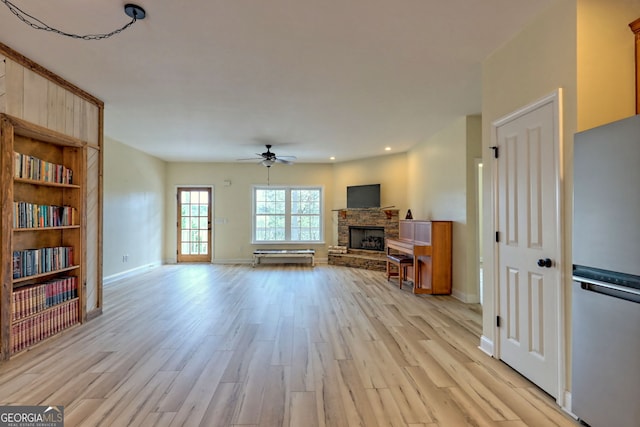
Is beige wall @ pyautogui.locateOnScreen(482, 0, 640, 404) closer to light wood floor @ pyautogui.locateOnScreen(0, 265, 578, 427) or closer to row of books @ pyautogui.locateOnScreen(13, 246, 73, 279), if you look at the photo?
light wood floor @ pyautogui.locateOnScreen(0, 265, 578, 427)

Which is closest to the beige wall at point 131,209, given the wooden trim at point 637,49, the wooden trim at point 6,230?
the wooden trim at point 6,230

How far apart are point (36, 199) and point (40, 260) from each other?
0.66 metres

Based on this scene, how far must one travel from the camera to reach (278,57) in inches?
108

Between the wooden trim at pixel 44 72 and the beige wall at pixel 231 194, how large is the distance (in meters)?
4.31

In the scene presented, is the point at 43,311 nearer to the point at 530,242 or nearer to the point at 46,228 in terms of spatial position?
the point at 46,228

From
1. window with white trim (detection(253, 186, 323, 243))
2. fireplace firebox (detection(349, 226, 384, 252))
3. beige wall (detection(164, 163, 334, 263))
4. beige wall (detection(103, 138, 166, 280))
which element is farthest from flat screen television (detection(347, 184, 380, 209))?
beige wall (detection(103, 138, 166, 280))

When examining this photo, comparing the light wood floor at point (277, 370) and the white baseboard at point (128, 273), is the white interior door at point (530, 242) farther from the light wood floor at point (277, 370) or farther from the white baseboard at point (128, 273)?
the white baseboard at point (128, 273)

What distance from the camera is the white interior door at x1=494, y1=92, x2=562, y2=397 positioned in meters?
2.07

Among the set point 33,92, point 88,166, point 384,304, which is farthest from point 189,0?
point 384,304

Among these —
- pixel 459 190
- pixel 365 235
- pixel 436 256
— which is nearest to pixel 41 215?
pixel 436 256

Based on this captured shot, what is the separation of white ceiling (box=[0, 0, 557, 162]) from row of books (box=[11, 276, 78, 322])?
7.11ft

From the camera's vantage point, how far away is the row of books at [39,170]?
9.10ft

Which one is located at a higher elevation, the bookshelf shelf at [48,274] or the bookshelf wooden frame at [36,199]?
the bookshelf wooden frame at [36,199]

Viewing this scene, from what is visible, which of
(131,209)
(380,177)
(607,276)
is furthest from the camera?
(380,177)
